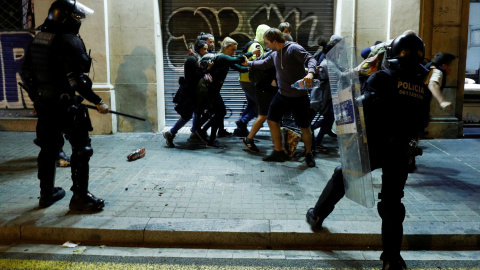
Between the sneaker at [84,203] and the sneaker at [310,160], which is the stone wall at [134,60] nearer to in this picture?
the sneaker at [310,160]

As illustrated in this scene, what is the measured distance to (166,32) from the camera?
9.70 meters

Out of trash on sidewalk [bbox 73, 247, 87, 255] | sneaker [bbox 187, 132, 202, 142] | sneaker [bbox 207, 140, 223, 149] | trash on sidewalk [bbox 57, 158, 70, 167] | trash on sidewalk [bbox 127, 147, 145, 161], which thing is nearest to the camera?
trash on sidewalk [bbox 73, 247, 87, 255]

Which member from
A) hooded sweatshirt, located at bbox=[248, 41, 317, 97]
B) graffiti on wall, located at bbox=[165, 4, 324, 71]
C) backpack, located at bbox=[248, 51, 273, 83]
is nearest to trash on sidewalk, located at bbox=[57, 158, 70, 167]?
backpack, located at bbox=[248, 51, 273, 83]

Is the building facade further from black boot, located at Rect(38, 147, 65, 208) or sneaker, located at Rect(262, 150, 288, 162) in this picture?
black boot, located at Rect(38, 147, 65, 208)

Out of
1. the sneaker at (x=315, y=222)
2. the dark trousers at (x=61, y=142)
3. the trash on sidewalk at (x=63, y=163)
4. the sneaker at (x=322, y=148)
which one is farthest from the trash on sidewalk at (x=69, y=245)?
the sneaker at (x=322, y=148)

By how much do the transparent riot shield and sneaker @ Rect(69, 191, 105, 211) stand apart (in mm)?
2561

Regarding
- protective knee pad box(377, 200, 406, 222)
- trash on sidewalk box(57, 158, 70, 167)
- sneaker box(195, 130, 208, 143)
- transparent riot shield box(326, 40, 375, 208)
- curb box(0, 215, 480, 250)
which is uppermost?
transparent riot shield box(326, 40, 375, 208)

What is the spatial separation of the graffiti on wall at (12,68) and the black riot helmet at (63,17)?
5.25 m

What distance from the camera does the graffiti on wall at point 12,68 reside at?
9.43m

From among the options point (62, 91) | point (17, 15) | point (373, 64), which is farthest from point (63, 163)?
point (373, 64)

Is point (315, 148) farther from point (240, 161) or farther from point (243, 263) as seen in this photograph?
point (243, 263)

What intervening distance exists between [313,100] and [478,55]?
19.9ft

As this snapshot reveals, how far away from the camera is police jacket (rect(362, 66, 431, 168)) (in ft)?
11.6

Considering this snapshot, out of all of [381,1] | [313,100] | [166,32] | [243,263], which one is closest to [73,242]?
[243,263]
